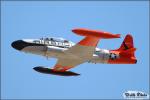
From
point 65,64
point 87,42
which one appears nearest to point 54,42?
point 87,42

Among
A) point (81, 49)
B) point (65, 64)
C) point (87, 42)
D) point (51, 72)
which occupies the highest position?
point (87, 42)

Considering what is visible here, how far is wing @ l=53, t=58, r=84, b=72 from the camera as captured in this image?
41588 millimetres

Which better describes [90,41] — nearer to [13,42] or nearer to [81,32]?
[81,32]

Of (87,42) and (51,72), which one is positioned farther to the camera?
(51,72)

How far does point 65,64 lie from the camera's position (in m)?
42.3

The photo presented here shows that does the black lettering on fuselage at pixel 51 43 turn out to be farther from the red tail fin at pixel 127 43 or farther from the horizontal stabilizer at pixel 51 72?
the red tail fin at pixel 127 43

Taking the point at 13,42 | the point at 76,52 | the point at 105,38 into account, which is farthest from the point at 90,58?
the point at 13,42

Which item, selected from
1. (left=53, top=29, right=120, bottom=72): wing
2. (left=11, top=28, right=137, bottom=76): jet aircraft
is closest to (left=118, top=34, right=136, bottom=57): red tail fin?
(left=11, top=28, right=137, bottom=76): jet aircraft

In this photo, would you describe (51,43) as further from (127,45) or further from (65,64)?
(127,45)

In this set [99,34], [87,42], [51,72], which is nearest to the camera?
[99,34]

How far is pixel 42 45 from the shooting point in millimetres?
37594

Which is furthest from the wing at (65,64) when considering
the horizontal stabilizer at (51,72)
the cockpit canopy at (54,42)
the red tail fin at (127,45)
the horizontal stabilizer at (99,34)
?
the horizontal stabilizer at (99,34)

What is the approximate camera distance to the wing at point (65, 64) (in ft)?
136

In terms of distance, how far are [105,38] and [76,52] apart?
152 inches
